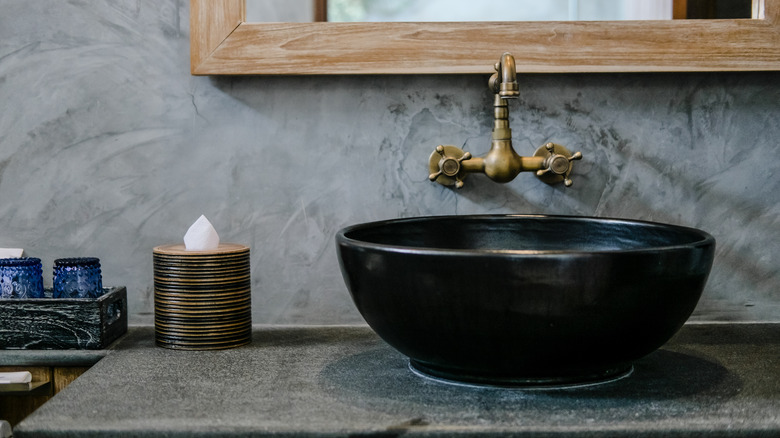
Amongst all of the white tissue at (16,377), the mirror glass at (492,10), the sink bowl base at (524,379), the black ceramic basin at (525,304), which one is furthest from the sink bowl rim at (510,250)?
the white tissue at (16,377)

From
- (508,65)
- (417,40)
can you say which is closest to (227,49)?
(417,40)

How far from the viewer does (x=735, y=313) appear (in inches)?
45.6

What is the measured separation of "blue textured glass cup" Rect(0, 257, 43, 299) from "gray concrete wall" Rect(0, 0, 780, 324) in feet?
0.46

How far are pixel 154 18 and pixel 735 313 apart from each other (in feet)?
3.21

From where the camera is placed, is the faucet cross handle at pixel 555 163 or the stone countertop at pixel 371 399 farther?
the faucet cross handle at pixel 555 163

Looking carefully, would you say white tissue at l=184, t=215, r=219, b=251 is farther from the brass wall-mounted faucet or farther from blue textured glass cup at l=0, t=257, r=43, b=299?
the brass wall-mounted faucet

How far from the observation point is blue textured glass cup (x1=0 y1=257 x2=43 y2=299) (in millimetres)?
1014

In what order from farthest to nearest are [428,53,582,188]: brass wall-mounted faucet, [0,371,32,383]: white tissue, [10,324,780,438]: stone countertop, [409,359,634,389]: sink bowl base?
[428,53,582,188]: brass wall-mounted faucet < [0,371,32,383]: white tissue < [409,359,634,389]: sink bowl base < [10,324,780,438]: stone countertop

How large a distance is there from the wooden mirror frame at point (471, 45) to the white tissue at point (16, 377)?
0.47 metres

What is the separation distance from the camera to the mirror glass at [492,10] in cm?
111

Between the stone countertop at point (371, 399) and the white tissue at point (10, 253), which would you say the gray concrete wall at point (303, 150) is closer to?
the white tissue at point (10, 253)

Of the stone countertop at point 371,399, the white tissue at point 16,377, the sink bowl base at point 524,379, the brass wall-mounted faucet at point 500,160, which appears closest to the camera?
the stone countertop at point 371,399

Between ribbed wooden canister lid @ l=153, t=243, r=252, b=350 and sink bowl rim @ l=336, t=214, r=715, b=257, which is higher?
sink bowl rim @ l=336, t=214, r=715, b=257

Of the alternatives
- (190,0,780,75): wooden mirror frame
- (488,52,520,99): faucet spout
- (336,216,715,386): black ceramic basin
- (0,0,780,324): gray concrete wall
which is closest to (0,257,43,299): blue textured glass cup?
(0,0,780,324): gray concrete wall
